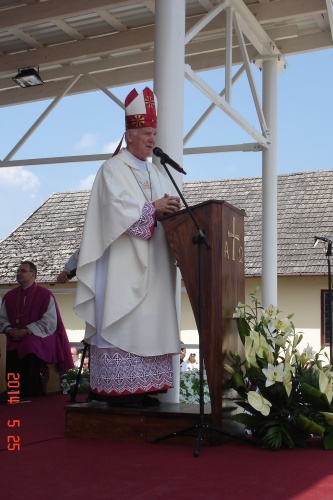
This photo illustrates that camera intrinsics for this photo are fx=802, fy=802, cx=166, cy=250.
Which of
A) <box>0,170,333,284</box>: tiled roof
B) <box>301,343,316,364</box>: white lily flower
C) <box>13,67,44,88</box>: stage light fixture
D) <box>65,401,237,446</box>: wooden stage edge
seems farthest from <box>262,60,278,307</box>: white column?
<box>0,170,333,284</box>: tiled roof

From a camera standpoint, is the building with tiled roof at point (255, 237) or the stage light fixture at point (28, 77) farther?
the building with tiled roof at point (255, 237)

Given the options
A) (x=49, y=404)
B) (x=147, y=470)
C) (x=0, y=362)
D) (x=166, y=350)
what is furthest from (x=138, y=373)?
(x=0, y=362)

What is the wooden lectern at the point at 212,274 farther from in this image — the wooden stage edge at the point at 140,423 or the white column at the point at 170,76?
the white column at the point at 170,76

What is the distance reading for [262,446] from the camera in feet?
13.3

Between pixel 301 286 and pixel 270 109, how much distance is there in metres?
8.76

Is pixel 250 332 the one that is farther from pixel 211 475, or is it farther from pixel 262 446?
pixel 211 475

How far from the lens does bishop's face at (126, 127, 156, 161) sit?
15.5ft

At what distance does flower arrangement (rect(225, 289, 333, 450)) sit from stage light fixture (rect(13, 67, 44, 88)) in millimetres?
6182

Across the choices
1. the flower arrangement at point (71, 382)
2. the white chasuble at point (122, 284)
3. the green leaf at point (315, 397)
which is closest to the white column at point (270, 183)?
the flower arrangement at point (71, 382)

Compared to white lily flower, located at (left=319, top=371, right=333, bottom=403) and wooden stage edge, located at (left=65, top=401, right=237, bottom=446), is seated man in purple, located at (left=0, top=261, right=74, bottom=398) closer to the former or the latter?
wooden stage edge, located at (left=65, top=401, right=237, bottom=446)

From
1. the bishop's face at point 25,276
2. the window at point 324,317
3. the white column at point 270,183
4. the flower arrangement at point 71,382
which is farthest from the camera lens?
the window at point 324,317

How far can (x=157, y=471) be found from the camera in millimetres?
3484

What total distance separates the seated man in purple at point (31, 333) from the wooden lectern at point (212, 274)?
359 centimetres

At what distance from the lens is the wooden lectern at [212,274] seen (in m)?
4.21
